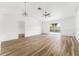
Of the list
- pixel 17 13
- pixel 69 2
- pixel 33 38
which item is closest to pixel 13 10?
pixel 17 13

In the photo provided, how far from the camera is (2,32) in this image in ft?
6.95

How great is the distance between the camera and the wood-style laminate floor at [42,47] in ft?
6.84

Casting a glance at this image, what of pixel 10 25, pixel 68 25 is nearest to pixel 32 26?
pixel 10 25

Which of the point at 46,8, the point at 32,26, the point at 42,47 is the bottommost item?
the point at 42,47

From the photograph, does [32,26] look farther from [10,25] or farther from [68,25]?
[68,25]

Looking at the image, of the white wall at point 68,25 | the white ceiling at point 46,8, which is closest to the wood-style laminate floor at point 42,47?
the white wall at point 68,25

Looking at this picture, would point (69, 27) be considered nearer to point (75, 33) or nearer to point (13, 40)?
point (75, 33)

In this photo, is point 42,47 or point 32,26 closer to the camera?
point 42,47

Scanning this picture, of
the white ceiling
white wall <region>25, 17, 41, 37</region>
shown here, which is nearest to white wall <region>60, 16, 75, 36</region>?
the white ceiling

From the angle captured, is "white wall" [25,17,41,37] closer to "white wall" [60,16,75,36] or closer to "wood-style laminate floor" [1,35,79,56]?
"wood-style laminate floor" [1,35,79,56]

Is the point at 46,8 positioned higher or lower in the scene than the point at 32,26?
higher

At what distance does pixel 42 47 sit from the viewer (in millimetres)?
2119

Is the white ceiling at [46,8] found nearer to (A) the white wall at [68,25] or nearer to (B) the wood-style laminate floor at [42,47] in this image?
(A) the white wall at [68,25]

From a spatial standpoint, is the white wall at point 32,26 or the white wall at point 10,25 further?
A: the white wall at point 32,26
